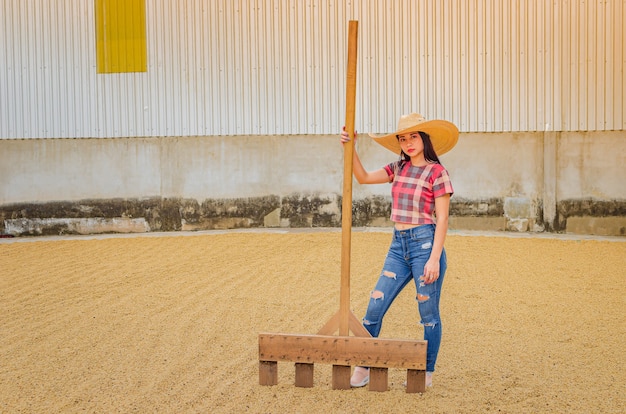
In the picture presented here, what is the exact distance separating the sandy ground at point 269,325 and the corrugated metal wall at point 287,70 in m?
3.00

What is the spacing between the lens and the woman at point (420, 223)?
13.3 feet

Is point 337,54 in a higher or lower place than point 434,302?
higher

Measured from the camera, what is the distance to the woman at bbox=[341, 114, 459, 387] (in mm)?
4055

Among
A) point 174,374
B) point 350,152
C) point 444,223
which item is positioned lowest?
point 174,374

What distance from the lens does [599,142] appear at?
1265 cm

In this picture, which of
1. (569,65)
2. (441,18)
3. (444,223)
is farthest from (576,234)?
(444,223)

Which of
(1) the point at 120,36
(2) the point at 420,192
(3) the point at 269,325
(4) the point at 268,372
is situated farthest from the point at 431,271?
(1) the point at 120,36

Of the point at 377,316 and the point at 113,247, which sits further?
the point at 113,247

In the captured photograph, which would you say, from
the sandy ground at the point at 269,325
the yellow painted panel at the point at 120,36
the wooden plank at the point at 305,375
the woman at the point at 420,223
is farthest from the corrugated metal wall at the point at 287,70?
the wooden plank at the point at 305,375

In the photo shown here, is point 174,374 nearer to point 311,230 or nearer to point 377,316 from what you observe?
point 377,316

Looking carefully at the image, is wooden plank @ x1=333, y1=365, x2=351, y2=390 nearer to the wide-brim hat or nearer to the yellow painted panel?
the wide-brim hat

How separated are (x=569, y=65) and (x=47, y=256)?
30.3 feet

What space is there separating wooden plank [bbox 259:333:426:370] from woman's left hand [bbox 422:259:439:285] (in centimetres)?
37

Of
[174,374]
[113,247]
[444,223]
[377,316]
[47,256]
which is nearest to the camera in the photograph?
[444,223]
